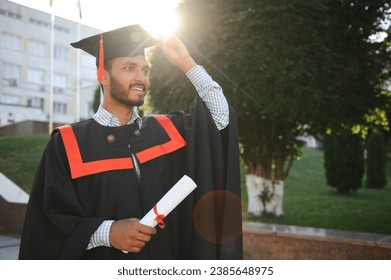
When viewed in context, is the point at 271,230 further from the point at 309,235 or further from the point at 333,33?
the point at 333,33

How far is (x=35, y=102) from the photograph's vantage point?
30.1 meters

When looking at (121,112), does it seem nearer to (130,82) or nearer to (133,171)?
(130,82)

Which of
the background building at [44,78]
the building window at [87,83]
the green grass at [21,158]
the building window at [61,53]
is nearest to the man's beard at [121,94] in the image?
the green grass at [21,158]

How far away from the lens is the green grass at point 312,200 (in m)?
10.7

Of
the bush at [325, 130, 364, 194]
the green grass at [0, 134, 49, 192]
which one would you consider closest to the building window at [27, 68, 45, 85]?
the green grass at [0, 134, 49, 192]

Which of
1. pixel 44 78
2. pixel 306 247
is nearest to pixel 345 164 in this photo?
pixel 306 247

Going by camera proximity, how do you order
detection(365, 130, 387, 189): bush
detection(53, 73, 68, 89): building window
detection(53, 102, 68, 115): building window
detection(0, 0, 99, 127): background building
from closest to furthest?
detection(365, 130, 387, 189): bush
detection(0, 0, 99, 127): background building
detection(53, 73, 68, 89): building window
detection(53, 102, 68, 115): building window

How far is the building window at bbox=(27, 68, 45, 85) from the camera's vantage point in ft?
91.5

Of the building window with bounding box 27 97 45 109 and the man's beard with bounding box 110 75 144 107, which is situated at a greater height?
the building window with bounding box 27 97 45 109

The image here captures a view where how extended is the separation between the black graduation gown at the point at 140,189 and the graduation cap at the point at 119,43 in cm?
44

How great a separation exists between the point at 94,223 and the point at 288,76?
20.4 feet

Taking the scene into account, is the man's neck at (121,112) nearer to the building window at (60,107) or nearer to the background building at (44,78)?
the background building at (44,78)

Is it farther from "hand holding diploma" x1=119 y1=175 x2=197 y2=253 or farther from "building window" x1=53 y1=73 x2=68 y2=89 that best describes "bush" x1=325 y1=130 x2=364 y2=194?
"building window" x1=53 y1=73 x2=68 y2=89

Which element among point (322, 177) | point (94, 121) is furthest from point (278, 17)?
point (322, 177)
